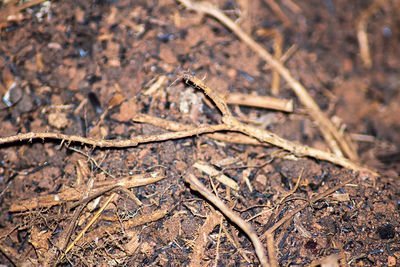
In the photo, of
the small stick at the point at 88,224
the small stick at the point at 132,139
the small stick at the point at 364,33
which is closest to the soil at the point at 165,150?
the small stick at the point at 88,224

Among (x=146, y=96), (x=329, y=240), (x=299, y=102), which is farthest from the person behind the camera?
(x=299, y=102)

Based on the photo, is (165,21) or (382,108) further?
(382,108)

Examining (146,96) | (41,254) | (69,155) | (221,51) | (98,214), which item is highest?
(221,51)

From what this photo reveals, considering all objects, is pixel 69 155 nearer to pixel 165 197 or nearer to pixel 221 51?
pixel 165 197

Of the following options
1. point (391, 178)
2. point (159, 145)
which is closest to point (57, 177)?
point (159, 145)

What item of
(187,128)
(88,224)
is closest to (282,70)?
(187,128)

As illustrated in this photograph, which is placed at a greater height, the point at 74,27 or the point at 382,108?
the point at 74,27

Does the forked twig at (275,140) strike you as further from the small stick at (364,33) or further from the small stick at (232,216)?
the small stick at (364,33)
